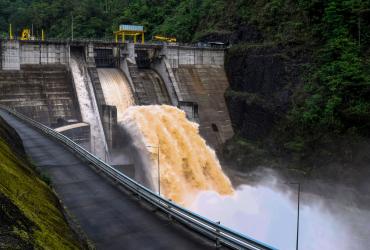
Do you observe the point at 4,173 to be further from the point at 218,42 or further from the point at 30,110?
the point at 218,42

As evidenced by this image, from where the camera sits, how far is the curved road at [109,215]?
11438mm

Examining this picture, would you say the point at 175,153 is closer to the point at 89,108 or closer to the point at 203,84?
the point at 89,108

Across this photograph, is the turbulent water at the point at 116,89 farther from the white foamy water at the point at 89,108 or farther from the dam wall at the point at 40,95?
the dam wall at the point at 40,95

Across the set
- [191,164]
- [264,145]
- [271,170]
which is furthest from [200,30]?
[191,164]

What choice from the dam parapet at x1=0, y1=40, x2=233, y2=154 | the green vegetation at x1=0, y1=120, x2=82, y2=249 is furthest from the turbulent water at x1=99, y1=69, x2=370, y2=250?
the green vegetation at x1=0, y1=120, x2=82, y2=249

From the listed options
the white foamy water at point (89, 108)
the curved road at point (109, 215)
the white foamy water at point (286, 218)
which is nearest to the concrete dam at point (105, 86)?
the white foamy water at point (89, 108)

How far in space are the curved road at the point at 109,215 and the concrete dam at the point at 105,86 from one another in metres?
12.3

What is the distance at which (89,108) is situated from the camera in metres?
37.1

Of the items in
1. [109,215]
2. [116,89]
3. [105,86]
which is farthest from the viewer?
[116,89]

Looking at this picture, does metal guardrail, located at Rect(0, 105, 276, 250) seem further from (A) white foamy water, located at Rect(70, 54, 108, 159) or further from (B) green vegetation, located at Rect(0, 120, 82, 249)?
(A) white foamy water, located at Rect(70, 54, 108, 159)

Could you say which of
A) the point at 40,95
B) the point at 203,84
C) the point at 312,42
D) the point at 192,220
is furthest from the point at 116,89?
the point at 192,220

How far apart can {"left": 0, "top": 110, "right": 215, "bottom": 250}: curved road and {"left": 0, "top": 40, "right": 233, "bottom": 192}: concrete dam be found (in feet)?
40.3

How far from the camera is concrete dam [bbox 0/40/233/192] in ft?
115

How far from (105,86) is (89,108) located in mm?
3901
